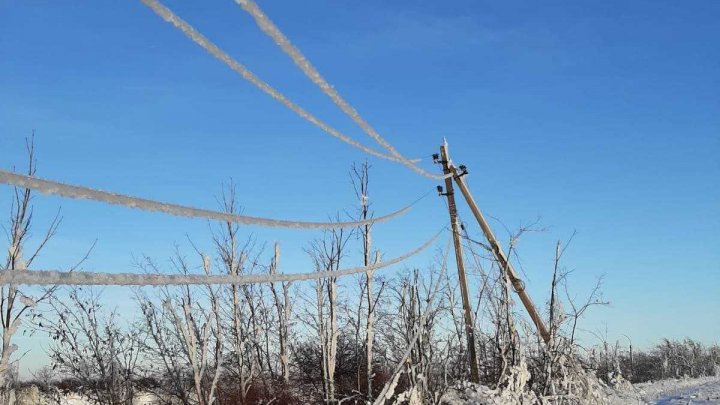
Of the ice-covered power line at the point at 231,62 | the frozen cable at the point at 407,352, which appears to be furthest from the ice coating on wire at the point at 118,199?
the frozen cable at the point at 407,352

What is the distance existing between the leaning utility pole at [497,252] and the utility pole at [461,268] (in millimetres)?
43

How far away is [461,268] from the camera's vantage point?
6941mm

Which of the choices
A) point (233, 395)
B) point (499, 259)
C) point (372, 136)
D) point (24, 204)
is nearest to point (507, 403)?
point (499, 259)

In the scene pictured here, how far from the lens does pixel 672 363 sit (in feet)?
150

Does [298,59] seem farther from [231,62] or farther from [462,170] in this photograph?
[462,170]

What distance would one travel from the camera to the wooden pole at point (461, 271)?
22.3ft

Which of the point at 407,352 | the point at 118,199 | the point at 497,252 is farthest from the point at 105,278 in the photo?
the point at 497,252

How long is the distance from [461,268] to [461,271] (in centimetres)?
3

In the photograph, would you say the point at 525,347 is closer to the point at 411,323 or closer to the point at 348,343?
the point at 411,323

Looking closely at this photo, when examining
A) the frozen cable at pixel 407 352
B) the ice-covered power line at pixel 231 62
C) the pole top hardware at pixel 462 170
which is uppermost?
the pole top hardware at pixel 462 170

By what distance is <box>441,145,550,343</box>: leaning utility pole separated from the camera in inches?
272

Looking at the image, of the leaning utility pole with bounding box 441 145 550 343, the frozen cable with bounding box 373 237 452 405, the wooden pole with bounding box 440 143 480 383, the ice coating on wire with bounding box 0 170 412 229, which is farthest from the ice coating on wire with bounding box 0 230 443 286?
the leaning utility pole with bounding box 441 145 550 343

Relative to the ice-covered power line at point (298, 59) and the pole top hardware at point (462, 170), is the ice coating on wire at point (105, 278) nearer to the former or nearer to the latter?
the ice-covered power line at point (298, 59)

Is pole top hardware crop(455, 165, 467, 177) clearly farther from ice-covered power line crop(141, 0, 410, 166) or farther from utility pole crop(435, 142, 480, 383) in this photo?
ice-covered power line crop(141, 0, 410, 166)
